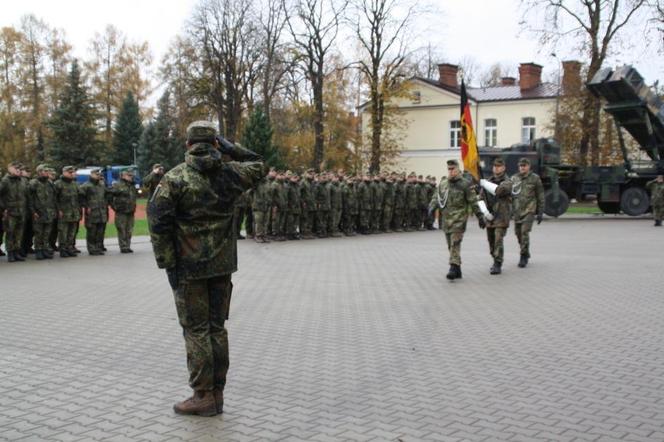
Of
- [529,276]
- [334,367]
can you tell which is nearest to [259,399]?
[334,367]

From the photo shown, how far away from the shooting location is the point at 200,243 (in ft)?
16.3

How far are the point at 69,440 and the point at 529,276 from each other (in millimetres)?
9242

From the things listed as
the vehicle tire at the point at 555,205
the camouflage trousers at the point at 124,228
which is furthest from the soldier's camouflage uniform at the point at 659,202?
the camouflage trousers at the point at 124,228

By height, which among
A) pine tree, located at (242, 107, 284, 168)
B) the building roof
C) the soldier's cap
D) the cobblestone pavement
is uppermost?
the building roof

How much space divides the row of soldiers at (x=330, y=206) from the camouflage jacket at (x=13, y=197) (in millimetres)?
5153

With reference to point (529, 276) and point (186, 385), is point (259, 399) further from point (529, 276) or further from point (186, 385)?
point (529, 276)

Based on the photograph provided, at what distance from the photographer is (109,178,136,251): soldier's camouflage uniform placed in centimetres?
1667

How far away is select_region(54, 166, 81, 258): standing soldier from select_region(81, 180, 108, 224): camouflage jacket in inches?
12.1

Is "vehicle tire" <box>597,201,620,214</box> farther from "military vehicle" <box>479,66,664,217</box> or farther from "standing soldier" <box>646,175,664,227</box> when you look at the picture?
"standing soldier" <box>646,175,664,227</box>

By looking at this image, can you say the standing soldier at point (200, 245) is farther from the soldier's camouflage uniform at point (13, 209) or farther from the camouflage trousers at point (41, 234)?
the camouflage trousers at point (41, 234)

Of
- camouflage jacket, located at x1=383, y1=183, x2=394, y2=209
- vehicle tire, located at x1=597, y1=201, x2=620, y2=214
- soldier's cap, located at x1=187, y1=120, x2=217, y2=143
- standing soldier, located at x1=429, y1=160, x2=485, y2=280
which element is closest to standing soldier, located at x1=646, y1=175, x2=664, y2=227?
vehicle tire, located at x1=597, y1=201, x2=620, y2=214

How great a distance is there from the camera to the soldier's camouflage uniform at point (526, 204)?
13.4 metres

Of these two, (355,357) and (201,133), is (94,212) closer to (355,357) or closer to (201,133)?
(355,357)

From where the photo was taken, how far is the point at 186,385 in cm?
574
